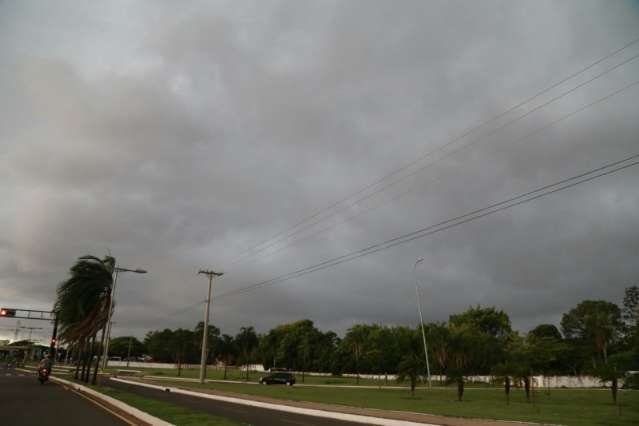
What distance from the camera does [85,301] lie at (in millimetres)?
41750

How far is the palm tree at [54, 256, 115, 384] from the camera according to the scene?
135ft

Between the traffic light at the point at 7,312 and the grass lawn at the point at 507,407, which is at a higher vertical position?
the traffic light at the point at 7,312

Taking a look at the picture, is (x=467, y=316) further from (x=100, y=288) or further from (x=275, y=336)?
(x=100, y=288)

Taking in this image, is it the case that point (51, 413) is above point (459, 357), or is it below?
below

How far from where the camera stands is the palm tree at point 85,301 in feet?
135

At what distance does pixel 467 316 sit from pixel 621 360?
81081 millimetres

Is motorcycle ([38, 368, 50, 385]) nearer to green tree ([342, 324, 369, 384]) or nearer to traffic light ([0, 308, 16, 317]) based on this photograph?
traffic light ([0, 308, 16, 317])

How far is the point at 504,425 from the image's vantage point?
18.1 metres

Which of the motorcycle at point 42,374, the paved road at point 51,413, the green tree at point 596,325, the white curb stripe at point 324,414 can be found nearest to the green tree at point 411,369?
the white curb stripe at point 324,414

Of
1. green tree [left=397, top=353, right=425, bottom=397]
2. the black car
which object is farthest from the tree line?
the black car

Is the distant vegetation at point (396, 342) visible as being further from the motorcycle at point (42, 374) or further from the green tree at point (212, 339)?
the motorcycle at point (42, 374)

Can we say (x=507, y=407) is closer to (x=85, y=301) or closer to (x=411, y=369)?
(x=411, y=369)

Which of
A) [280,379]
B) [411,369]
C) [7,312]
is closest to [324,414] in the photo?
[411,369]

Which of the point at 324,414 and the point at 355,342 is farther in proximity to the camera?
the point at 355,342
